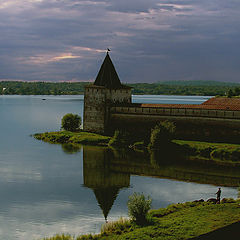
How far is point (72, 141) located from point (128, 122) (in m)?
5.43

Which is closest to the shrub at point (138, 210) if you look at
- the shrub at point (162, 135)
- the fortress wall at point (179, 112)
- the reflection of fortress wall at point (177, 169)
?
the reflection of fortress wall at point (177, 169)

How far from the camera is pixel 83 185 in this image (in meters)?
22.0

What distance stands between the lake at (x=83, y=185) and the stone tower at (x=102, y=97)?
17.3 ft

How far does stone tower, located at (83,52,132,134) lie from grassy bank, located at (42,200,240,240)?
21793mm

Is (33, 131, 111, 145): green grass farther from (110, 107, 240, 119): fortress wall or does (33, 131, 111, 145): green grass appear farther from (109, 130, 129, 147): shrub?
(110, 107, 240, 119): fortress wall

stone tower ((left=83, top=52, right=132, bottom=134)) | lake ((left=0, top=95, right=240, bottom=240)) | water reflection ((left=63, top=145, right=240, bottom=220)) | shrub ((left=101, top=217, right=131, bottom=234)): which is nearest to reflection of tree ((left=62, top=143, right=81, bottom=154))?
lake ((left=0, top=95, right=240, bottom=240))

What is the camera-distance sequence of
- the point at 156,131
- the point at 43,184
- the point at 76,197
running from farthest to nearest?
the point at 156,131 < the point at 43,184 < the point at 76,197

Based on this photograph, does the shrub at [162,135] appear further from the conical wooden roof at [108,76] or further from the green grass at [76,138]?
the conical wooden roof at [108,76]

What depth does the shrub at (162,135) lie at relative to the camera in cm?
3189

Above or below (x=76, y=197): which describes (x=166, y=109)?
above

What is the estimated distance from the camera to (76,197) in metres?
19.6

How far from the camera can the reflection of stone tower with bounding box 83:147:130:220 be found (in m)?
19.3

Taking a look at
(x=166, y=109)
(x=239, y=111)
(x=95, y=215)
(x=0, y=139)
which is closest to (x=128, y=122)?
(x=166, y=109)

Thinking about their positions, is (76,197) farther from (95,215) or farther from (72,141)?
(72,141)
